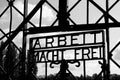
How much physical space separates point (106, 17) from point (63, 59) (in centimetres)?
109

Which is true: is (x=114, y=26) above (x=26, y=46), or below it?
above

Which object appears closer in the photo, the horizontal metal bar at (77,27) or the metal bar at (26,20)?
the horizontal metal bar at (77,27)

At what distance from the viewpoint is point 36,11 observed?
4980mm

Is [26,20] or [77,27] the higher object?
[26,20]

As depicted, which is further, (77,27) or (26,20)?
(26,20)

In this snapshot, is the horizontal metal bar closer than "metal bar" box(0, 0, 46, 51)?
Yes

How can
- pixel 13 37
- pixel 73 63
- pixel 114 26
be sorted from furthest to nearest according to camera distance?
1. pixel 13 37
2. pixel 73 63
3. pixel 114 26

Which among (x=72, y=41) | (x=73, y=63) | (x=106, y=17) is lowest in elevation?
(x=73, y=63)

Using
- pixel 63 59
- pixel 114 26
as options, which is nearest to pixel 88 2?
pixel 114 26

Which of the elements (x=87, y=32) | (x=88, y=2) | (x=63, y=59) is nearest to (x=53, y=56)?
(x=63, y=59)

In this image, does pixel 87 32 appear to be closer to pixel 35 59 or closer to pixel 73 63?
pixel 73 63

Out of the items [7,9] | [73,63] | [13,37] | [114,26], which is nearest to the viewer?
[114,26]

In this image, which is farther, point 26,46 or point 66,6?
point 26,46

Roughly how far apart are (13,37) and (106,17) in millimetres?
1852
